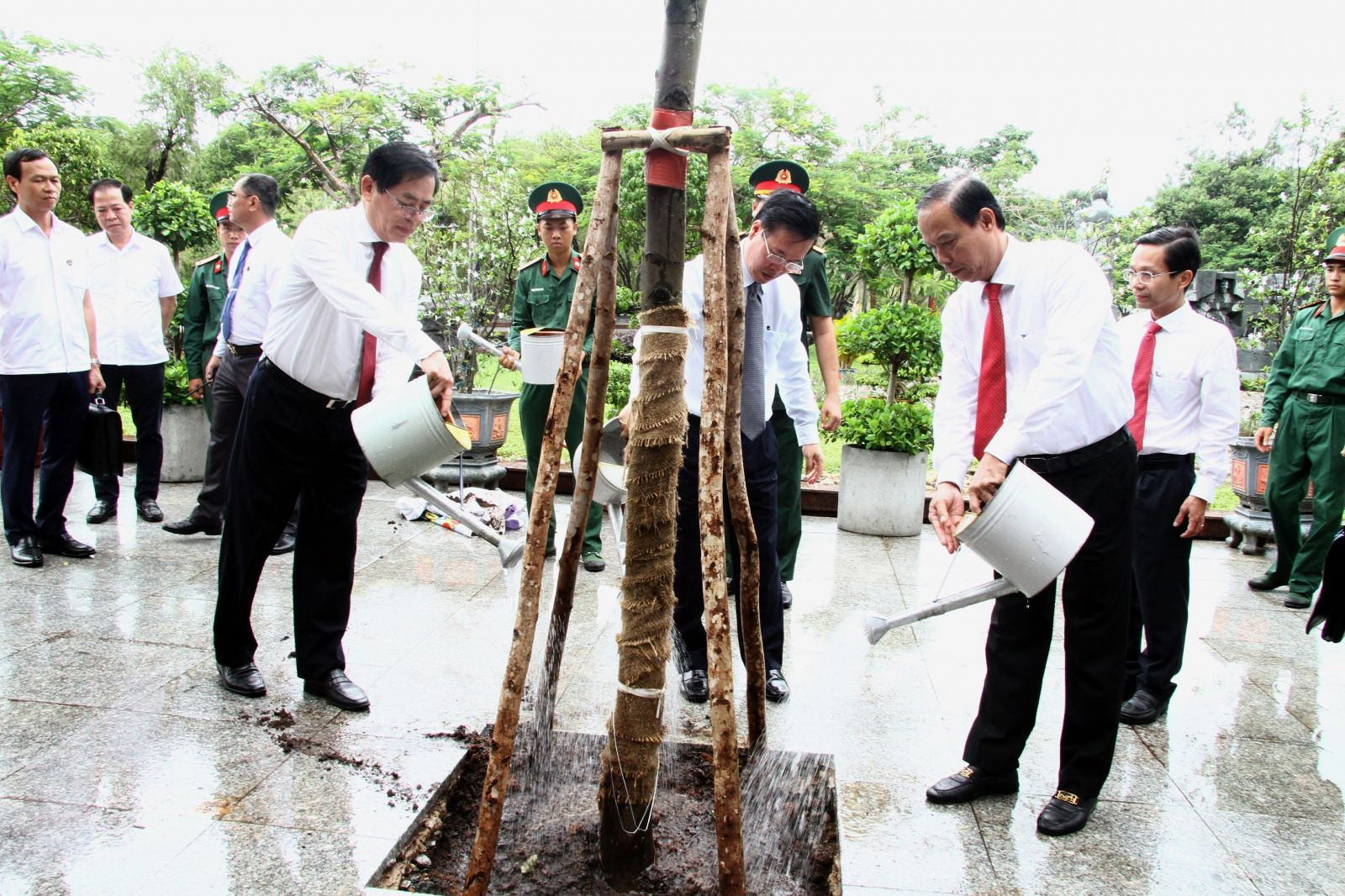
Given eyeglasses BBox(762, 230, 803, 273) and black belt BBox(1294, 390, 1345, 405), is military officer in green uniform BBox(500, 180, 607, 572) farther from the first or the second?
black belt BBox(1294, 390, 1345, 405)

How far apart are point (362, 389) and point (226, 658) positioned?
1156 millimetres

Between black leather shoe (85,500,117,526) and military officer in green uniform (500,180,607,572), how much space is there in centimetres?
→ 271

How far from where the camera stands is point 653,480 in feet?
7.18

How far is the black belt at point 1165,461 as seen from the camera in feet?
13.2

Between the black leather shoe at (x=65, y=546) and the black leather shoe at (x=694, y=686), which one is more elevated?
the black leather shoe at (x=694, y=686)

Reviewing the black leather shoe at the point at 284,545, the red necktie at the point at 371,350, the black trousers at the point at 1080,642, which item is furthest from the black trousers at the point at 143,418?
the black trousers at the point at 1080,642

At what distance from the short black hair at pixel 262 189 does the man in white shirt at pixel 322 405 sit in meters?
2.44

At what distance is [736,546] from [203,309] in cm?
454

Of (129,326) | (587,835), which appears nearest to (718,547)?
Answer: (587,835)

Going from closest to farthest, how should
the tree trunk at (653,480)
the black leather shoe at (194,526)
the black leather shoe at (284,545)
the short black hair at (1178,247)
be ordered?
the tree trunk at (653,480) < the short black hair at (1178,247) < the black leather shoe at (284,545) < the black leather shoe at (194,526)

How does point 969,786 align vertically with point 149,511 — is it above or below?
above

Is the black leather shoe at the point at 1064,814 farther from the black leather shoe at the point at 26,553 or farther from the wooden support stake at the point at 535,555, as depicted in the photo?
the black leather shoe at the point at 26,553

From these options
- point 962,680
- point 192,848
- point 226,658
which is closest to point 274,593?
point 226,658

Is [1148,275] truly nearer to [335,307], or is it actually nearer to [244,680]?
[335,307]
